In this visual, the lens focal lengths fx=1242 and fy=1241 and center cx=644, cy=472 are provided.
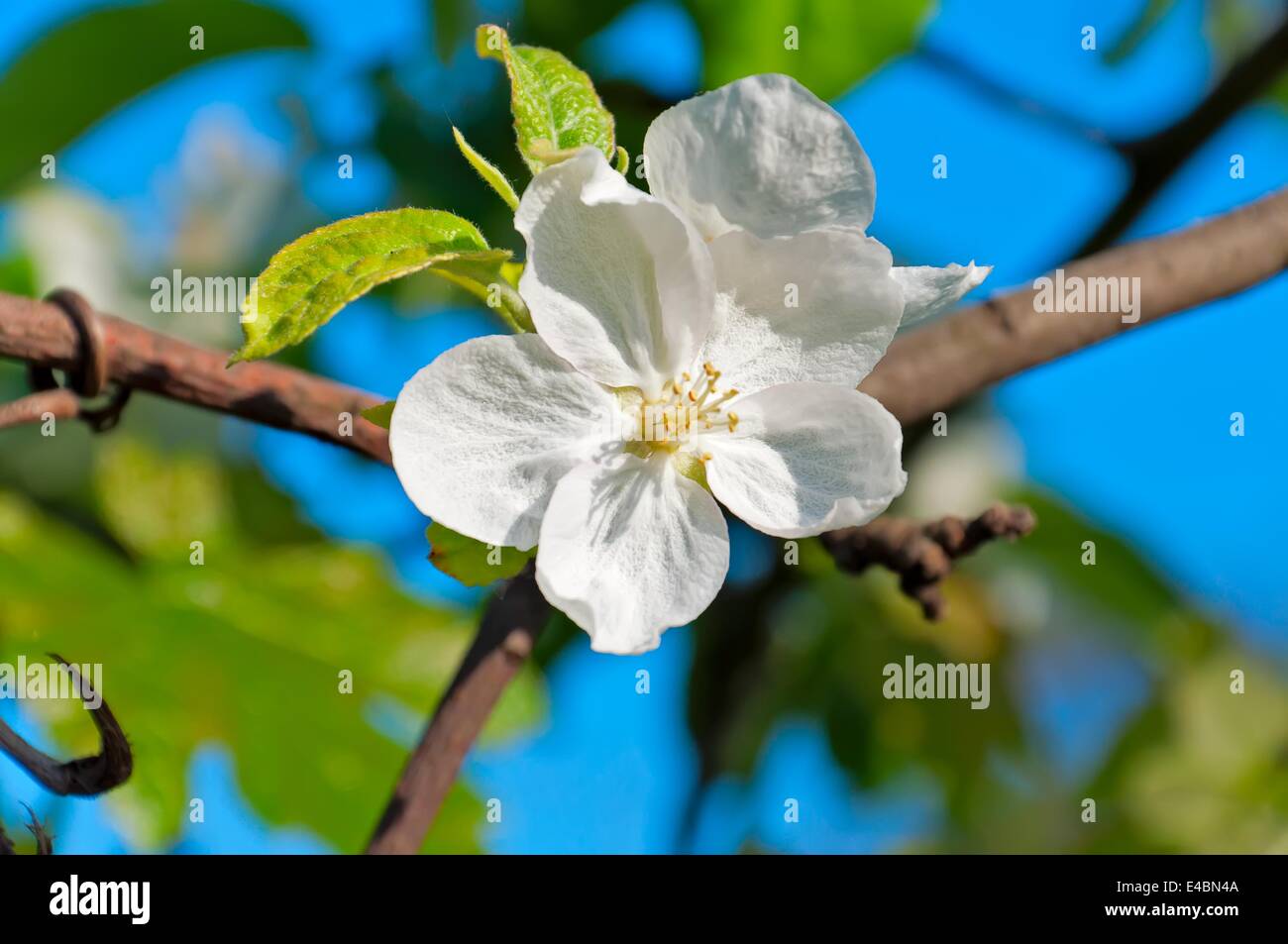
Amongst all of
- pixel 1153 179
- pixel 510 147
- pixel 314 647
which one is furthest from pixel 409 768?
pixel 1153 179

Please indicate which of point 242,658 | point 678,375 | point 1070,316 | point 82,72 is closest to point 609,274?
point 678,375

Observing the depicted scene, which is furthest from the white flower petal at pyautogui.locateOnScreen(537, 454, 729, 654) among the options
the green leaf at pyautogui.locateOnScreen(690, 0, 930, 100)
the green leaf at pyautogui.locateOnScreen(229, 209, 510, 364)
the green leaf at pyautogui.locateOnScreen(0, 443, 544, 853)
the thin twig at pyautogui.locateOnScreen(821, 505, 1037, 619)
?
the green leaf at pyautogui.locateOnScreen(0, 443, 544, 853)

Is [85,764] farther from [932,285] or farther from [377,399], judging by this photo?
[932,285]

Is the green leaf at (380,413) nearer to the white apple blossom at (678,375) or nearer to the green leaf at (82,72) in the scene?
the white apple blossom at (678,375)

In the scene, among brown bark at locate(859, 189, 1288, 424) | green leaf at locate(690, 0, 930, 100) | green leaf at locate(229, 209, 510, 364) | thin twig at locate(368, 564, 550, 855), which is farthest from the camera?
green leaf at locate(690, 0, 930, 100)

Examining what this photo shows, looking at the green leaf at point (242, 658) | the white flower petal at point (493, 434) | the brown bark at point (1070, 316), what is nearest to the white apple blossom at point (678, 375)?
the white flower petal at point (493, 434)

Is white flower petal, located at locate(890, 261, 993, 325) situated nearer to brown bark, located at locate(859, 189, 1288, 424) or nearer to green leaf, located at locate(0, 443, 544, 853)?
brown bark, located at locate(859, 189, 1288, 424)

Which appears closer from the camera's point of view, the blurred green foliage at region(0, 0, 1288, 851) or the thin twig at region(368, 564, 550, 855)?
the thin twig at region(368, 564, 550, 855)
